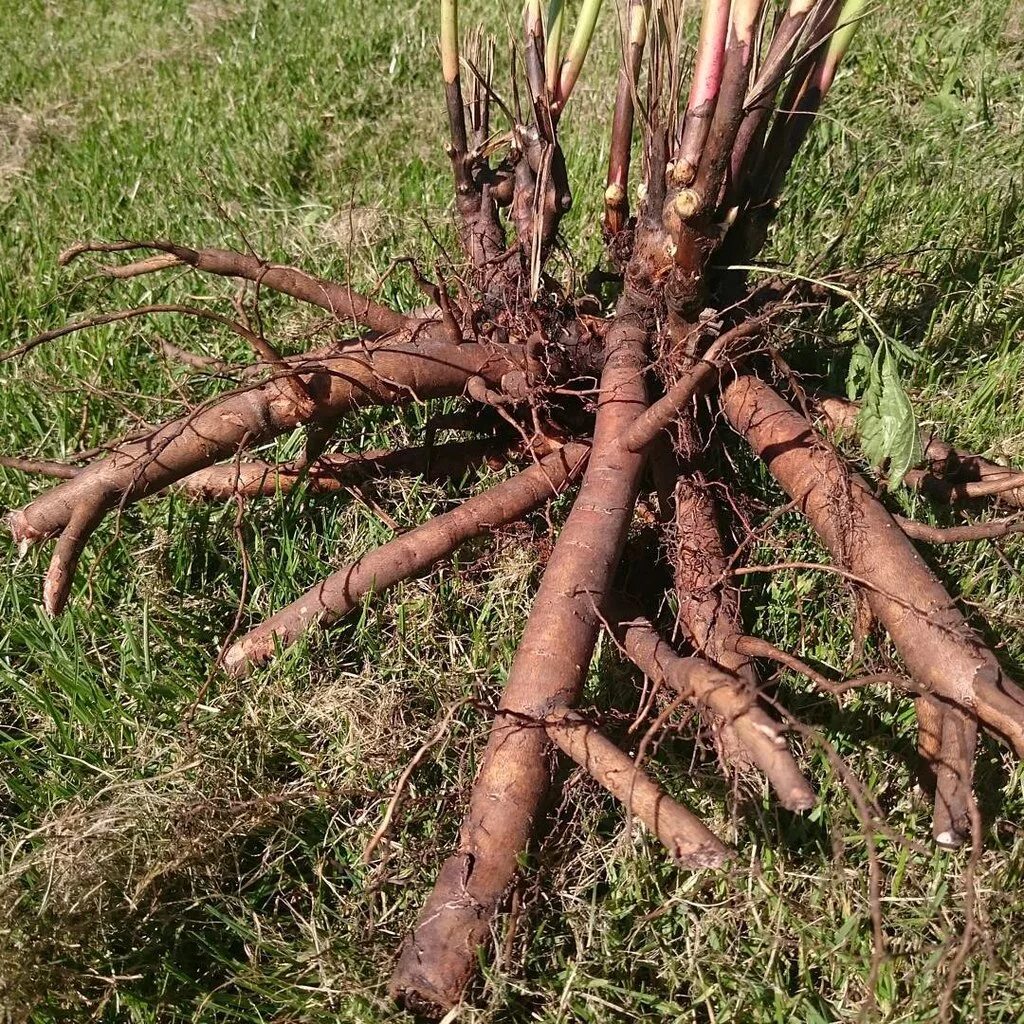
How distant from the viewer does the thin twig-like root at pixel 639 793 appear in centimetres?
115

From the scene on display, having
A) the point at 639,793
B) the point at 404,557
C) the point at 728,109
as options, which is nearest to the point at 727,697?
the point at 639,793

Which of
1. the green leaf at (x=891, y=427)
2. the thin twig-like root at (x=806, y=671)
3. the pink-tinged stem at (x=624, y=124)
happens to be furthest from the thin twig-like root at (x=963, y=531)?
the pink-tinged stem at (x=624, y=124)

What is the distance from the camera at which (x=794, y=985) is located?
1.29 m

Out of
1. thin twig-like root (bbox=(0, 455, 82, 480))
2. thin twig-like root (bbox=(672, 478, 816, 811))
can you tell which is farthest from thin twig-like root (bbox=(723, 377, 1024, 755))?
thin twig-like root (bbox=(0, 455, 82, 480))

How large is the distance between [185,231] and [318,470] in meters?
1.22

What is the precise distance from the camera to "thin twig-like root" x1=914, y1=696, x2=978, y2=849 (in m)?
1.22

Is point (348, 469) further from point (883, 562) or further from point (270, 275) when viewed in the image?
point (883, 562)

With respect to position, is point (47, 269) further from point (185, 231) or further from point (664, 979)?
point (664, 979)

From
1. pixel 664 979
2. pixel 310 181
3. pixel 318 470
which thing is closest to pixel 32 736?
pixel 318 470

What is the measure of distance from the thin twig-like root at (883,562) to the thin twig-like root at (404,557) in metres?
0.33

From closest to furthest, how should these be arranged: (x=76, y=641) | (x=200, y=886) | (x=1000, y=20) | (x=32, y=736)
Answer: (x=200, y=886) < (x=32, y=736) < (x=76, y=641) < (x=1000, y=20)

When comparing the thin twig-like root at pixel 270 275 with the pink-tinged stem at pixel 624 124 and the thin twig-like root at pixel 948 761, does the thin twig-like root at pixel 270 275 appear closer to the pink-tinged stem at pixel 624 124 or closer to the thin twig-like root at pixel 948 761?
the pink-tinged stem at pixel 624 124

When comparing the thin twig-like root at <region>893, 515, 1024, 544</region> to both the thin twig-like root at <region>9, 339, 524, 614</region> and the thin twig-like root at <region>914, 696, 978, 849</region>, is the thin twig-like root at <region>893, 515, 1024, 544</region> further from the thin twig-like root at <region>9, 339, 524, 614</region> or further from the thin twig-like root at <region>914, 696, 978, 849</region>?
the thin twig-like root at <region>9, 339, 524, 614</region>

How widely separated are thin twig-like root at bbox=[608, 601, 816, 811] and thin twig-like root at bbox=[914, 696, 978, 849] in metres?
0.22
